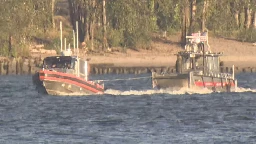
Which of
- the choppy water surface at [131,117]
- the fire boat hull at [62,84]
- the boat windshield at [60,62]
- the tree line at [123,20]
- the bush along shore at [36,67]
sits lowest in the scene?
the bush along shore at [36,67]

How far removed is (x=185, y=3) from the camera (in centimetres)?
10344

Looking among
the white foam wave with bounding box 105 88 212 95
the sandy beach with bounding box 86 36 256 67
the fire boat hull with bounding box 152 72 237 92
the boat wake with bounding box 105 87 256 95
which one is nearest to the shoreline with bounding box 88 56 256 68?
the sandy beach with bounding box 86 36 256 67

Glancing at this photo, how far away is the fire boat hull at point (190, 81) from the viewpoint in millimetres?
61375

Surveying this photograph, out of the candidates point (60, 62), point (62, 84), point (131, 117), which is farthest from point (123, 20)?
point (131, 117)

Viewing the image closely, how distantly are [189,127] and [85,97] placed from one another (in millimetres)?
17544

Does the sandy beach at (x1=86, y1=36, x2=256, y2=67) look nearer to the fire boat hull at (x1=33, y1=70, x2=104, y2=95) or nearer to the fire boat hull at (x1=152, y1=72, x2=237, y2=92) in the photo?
the fire boat hull at (x1=152, y1=72, x2=237, y2=92)

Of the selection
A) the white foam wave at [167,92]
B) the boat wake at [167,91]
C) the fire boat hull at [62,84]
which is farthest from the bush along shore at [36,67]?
the fire boat hull at [62,84]

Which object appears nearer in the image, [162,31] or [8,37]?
[8,37]

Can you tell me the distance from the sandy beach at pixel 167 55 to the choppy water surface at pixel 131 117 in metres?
26.5

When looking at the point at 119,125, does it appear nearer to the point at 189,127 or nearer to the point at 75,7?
the point at 189,127

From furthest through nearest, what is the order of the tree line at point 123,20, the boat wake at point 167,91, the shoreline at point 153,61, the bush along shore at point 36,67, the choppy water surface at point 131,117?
the tree line at point 123,20, the shoreline at point 153,61, the bush along shore at point 36,67, the boat wake at point 167,91, the choppy water surface at point 131,117

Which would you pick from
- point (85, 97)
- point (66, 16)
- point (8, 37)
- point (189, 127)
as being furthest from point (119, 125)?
point (66, 16)

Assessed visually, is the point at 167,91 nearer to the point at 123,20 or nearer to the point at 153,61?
the point at 153,61

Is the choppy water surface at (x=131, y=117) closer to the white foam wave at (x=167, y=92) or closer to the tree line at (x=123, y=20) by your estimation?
the white foam wave at (x=167, y=92)
